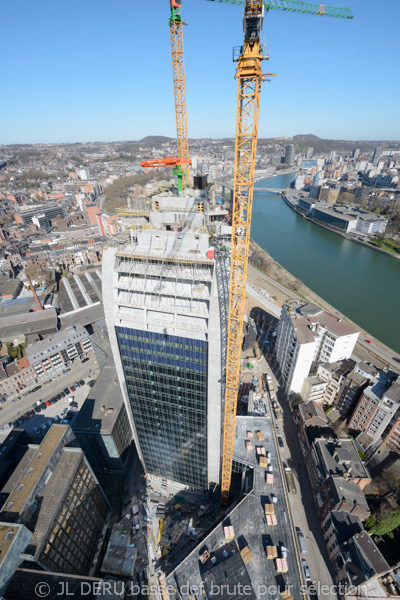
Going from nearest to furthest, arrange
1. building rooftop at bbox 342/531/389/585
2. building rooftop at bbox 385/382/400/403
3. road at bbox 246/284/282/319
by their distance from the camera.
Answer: building rooftop at bbox 342/531/389/585 < building rooftop at bbox 385/382/400/403 < road at bbox 246/284/282/319

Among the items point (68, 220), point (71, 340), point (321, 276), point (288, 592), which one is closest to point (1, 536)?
point (288, 592)

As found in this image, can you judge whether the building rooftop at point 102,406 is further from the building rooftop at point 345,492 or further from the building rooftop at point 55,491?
the building rooftop at point 345,492

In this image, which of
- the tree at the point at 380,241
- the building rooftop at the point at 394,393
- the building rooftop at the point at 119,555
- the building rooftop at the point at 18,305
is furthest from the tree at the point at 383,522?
the tree at the point at 380,241

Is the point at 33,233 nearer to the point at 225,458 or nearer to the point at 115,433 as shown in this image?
the point at 115,433

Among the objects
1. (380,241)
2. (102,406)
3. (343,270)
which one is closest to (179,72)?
(102,406)

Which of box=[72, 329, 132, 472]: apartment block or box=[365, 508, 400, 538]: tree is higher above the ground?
box=[72, 329, 132, 472]: apartment block

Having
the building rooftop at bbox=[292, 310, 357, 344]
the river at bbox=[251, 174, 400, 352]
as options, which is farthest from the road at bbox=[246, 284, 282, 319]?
the building rooftop at bbox=[292, 310, 357, 344]

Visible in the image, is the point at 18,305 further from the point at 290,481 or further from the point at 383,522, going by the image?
the point at 383,522

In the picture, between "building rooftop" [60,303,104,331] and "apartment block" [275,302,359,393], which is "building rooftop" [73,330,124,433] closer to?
"building rooftop" [60,303,104,331]
